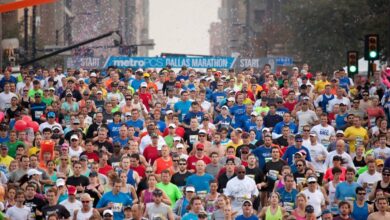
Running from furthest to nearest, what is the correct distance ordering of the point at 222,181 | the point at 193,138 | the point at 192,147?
the point at 193,138
the point at 192,147
the point at 222,181

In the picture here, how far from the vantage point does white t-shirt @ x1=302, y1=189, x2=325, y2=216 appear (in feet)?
73.1

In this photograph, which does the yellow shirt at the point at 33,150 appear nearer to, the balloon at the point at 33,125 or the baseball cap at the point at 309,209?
the balloon at the point at 33,125

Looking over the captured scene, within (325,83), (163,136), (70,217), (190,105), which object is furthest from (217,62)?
(70,217)

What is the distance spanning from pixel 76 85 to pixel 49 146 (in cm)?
702

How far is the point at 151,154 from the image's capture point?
26297 millimetres

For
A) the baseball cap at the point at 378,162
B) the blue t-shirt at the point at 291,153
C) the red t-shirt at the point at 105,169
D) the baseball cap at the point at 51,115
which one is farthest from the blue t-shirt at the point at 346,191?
the baseball cap at the point at 51,115

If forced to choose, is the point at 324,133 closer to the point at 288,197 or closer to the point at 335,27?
the point at 288,197

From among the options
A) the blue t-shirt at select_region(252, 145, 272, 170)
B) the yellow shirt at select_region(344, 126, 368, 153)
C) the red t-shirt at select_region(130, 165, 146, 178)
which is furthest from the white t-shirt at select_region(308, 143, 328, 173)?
the red t-shirt at select_region(130, 165, 146, 178)

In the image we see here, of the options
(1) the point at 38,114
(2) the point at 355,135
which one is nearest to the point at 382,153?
(2) the point at 355,135

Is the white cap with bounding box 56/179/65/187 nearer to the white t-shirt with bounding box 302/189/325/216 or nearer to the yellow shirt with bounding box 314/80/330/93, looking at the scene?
the white t-shirt with bounding box 302/189/325/216

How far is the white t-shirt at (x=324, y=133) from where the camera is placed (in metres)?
27.5

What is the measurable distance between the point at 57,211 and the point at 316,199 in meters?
4.24

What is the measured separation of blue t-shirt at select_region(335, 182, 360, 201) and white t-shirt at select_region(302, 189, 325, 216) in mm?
490

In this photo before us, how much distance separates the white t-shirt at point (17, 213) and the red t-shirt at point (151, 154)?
189 inches
